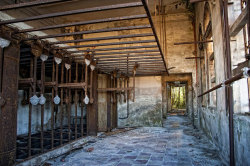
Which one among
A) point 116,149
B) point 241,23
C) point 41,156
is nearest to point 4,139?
point 41,156

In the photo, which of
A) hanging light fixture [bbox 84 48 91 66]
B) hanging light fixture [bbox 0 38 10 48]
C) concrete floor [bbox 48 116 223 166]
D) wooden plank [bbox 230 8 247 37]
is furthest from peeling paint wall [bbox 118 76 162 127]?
hanging light fixture [bbox 0 38 10 48]

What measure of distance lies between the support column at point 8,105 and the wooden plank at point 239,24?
452 cm

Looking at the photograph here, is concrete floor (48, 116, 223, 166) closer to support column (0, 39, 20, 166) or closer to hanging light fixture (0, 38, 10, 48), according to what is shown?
support column (0, 39, 20, 166)

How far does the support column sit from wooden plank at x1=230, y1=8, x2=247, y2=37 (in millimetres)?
4520

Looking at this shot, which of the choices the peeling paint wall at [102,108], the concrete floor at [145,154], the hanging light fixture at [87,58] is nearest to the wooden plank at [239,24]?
the concrete floor at [145,154]

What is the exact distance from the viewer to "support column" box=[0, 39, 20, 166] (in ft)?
12.8

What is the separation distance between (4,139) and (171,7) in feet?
33.1

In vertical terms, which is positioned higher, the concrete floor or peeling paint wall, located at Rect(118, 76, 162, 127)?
peeling paint wall, located at Rect(118, 76, 162, 127)

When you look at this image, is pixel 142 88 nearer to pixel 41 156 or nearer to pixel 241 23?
pixel 41 156

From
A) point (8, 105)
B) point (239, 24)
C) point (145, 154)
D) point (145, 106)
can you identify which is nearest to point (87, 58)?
point (8, 105)

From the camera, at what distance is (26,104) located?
28.5ft

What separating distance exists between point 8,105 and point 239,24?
4.79 meters

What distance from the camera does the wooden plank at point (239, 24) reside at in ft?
11.0

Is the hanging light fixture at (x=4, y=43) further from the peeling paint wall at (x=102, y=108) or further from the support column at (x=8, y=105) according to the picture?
the peeling paint wall at (x=102, y=108)
